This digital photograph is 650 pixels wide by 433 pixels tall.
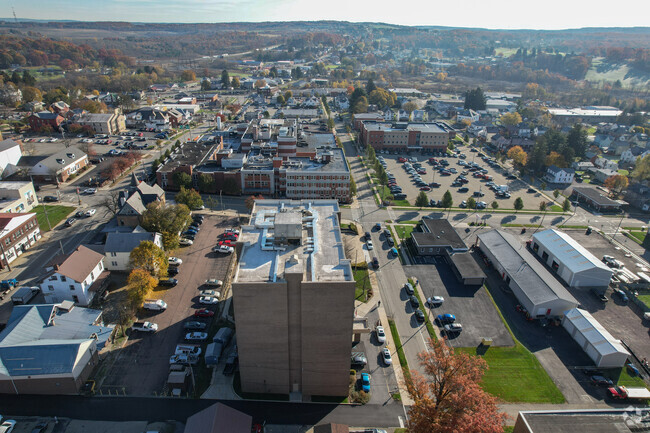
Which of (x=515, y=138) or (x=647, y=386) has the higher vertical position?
(x=515, y=138)

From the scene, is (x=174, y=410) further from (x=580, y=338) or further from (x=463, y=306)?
(x=580, y=338)

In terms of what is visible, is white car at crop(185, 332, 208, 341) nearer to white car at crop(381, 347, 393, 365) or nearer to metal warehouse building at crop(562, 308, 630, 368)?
white car at crop(381, 347, 393, 365)

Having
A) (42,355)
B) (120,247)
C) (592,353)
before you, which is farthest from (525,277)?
(42,355)

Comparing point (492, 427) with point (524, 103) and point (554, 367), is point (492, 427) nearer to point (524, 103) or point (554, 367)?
point (554, 367)

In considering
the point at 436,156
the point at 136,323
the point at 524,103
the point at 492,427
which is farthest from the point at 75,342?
the point at 524,103

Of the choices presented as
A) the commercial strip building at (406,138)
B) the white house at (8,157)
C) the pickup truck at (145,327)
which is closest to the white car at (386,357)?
the pickup truck at (145,327)

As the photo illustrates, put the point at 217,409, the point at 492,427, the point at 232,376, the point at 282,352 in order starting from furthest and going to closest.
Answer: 1. the point at 232,376
2. the point at 282,352
3. the point at 217,409
4. the point at 492,427

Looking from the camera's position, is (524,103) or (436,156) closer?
(436,156)
